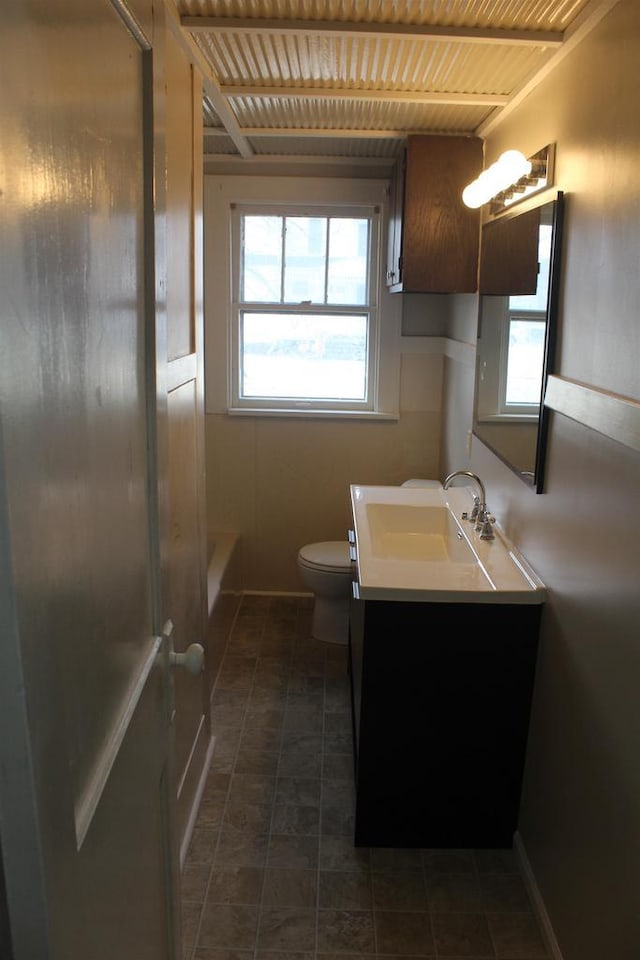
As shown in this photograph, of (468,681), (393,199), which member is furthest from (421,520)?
(393,199)

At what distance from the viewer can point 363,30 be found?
6.70ft

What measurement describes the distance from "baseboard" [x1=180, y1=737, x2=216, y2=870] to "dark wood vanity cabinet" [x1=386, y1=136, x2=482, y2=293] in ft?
6.69

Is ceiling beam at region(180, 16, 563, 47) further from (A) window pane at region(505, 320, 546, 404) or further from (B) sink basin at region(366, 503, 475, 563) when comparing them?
(B) sink basin at region(366, 503, 475, 563)

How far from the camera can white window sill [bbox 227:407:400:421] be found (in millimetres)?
4230

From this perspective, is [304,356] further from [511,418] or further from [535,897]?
[535,897]

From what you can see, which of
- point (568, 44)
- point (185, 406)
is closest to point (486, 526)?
point (185, 406)

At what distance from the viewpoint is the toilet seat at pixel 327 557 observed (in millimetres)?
3701

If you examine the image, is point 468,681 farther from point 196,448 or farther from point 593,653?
point 196,448

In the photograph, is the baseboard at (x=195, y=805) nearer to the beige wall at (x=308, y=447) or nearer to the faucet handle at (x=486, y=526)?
the faucet handle at (x=486, y=526)

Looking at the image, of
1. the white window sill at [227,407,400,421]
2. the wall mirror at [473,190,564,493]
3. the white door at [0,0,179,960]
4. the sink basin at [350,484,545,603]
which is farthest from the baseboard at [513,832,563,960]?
the white window sill at [227,407,400,421]

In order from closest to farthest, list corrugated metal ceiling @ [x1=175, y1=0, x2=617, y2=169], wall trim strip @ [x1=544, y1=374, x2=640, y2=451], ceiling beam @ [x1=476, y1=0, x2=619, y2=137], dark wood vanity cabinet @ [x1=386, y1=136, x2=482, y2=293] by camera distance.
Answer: wall trim strip @ [x1=544, y1=374, x2=640, y2=451] < ceiling beam @ [x1=476, y1=0, x2=619, y2=137] < corrugated metal ceiling @ [x1=175, y1=0, x2=617, y2=169] < dark wood vanity cabinet @ [x1=386, y1=136, x2=482, y2=293]

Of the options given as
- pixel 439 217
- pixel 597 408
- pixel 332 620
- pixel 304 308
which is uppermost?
pixel 439 217

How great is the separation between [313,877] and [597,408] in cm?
159

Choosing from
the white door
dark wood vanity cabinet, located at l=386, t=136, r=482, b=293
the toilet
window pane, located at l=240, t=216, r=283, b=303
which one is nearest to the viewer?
the white door
